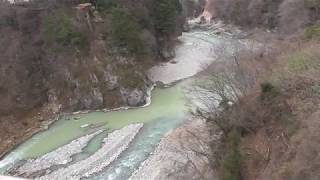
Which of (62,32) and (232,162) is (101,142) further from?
(62,32)

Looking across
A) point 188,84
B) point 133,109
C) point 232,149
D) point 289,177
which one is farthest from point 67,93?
point 289,177

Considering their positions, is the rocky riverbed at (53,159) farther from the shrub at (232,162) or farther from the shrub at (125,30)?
the shrub at (125,30)

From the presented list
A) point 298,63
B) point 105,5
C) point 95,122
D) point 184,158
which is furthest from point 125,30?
point 298,63

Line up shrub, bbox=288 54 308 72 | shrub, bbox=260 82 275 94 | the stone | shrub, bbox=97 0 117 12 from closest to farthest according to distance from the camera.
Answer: shrub, bbox=288 54 308 72
shrub, bbox=260 82 275 94
the stone
shrub, bbox=97 0 117 12

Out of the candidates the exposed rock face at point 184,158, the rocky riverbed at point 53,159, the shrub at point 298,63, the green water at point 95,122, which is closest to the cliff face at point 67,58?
the green water at point 95,122

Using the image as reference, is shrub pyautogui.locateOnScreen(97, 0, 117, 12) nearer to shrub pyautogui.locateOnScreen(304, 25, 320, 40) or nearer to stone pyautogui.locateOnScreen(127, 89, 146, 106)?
stone pyautogui.locateOnScreen(127, 89, 146, 106)

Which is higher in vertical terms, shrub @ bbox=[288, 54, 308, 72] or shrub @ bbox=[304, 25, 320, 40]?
shrub @ bbox=[304, 25, 320, 40]

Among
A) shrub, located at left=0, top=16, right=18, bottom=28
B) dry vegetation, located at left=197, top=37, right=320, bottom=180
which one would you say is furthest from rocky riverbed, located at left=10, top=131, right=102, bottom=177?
shrub, located at left=0, top=16, right=18, bottom=28

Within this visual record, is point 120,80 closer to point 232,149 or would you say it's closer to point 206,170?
point 206,170
